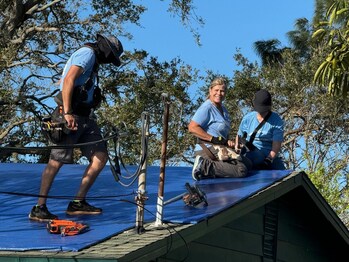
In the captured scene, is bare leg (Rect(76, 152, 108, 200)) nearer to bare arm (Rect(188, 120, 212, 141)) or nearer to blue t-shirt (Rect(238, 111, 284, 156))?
bare arm (Rect(188, 120, 212, 141))

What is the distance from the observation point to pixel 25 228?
5.96 metres

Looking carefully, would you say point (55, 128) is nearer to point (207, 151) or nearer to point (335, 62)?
point (207, 151)

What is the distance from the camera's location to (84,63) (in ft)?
21.0

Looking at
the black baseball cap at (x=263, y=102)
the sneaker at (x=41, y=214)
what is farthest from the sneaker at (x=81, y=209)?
the black baseball cap at (x=263, y=102)

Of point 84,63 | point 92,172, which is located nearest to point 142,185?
point 92,172

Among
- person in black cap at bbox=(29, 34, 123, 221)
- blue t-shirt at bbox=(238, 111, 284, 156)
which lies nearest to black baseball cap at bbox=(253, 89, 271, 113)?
blue t-shirt at bbox=(238, 111, 284, 156)

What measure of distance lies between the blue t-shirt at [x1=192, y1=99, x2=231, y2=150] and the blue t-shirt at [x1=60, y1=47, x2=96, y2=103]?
1805 millimetres

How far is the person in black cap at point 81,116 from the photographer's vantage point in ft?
20.6

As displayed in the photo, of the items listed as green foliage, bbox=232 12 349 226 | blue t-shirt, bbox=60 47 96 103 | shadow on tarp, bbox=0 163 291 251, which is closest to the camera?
shadow on tarp, bbox=0 163 291 251

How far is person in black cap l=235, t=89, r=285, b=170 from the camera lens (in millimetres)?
8666

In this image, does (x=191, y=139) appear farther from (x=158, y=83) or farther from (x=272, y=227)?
(x=272, y=227)

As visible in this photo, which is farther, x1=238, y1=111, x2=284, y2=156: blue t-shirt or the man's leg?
x1=238, y1=111, x2=284, y2=156: blue t-shirt

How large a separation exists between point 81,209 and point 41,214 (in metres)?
0.38

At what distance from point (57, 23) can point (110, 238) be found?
15.5 metres
